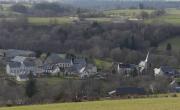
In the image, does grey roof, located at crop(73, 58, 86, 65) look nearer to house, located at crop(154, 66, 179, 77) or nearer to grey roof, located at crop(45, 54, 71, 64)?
grey roof, located at crop(45, 54, 71, 64)

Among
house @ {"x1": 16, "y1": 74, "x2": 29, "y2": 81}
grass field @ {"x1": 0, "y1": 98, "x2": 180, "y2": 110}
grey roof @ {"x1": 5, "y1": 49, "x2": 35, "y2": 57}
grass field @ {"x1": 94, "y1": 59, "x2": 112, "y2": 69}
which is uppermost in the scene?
grass field @ {"x1": 0, "y1": 98, "x2": 180, "y2": 110}

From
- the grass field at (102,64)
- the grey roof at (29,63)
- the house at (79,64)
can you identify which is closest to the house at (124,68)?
the grass field at (102,64)

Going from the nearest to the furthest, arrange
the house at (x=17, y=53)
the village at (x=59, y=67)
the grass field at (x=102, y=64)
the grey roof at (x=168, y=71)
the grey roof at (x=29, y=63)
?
1. the village at (x=59, y=67)
2. the grey roof at (x=168, y=71)
3. the grass field at (x=102, y=64)
4. the grey roof at (x=29, y=63)
5. the house at (x=17, y=53)

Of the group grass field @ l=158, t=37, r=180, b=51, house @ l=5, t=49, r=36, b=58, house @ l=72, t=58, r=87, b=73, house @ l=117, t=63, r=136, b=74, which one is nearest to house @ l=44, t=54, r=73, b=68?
house @ l=72, t=58, r=87, b=73

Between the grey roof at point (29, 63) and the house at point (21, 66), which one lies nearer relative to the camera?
the house at point (21, 66)

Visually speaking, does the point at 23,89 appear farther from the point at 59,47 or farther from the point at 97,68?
the point at 59,47

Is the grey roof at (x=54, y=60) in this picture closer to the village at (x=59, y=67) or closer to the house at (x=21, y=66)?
the village at (x=59, y=67)

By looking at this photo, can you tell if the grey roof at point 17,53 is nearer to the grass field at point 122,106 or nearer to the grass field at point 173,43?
the grass field at point 173,43

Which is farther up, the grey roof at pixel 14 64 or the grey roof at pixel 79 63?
the grey roof at pixel 14 64

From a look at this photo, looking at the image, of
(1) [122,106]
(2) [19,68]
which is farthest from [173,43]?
(1) [122,106]

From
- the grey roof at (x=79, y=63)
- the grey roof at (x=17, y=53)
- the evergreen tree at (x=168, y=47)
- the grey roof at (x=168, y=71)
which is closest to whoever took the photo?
the grey roof at (x=168, y=71)

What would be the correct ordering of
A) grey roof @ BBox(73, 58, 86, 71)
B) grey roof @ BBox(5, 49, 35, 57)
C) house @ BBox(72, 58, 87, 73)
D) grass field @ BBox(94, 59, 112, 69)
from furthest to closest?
grey roof @ BBox(5, 49, 35, 57) < grey roof @ BBox(73, 58, 86, 71) < grass field @ BBox(94, 59, 112, 69) < house @ BBox(72, 58, 87, 73)

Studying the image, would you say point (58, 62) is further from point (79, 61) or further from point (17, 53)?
point (17, 53)

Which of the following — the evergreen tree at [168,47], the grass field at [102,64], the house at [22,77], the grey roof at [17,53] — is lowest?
the grass field at [102,64]
